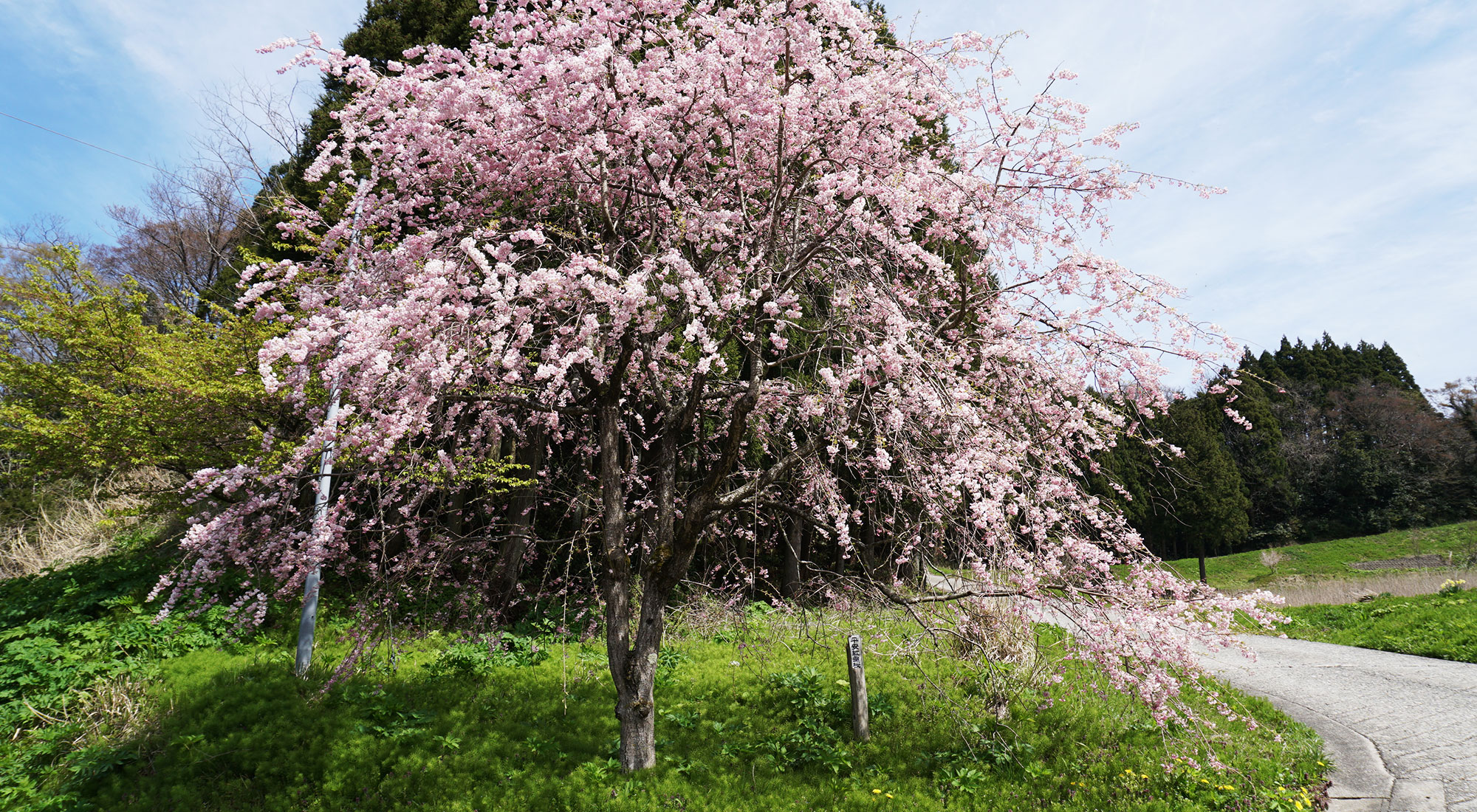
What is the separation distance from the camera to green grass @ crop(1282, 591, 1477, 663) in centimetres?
833

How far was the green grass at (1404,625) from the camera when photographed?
833 cm

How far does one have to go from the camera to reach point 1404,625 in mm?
9539

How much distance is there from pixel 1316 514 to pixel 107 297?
1674 inches

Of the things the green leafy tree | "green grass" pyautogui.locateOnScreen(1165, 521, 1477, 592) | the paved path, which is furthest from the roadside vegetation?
the green leafy tree

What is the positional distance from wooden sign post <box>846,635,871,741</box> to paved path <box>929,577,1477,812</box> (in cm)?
93

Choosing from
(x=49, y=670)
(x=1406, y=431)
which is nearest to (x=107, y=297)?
(x=49, y=670)

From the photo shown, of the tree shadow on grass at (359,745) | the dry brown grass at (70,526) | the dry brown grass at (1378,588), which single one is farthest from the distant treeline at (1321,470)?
the dry brown grass at (70,526)

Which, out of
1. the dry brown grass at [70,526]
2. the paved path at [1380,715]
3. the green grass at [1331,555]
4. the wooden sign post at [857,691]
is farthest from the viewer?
the green grass at [1331,555]

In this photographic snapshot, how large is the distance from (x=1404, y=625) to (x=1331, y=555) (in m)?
19.8

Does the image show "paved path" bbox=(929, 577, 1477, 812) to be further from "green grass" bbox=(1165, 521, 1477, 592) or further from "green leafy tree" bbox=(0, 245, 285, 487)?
"green grass" bbox=(1165, 521, 1477, 592)

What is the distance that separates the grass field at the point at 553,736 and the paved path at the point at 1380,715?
1.12 ft

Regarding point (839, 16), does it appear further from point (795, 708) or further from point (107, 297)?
point (107, 297)

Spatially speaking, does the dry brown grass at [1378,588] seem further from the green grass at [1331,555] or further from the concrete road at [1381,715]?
the green grass at [1331,555]

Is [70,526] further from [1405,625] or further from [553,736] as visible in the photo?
[1405,625]
